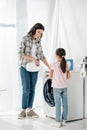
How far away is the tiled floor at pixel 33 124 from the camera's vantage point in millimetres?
3410

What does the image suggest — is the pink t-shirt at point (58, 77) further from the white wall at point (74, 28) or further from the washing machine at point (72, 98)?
the white wall at point (74, 28)

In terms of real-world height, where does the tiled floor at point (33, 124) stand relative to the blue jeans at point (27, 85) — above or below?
below

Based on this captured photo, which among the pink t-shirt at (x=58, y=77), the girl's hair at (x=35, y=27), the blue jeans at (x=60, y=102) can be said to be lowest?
the blue jeans at (x=60, y=102)

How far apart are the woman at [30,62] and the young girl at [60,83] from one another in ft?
1.61

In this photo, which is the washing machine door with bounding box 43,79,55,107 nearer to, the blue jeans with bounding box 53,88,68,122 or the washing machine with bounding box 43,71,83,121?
the washing machine with bounding box 43,71,83,121

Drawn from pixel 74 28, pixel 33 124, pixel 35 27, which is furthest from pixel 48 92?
pixel 74 28

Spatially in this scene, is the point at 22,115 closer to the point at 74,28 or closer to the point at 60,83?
the point at 60,83

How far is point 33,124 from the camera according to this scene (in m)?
3.61

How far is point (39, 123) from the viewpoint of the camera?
3.67 metres

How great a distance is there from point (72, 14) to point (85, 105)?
1.54m

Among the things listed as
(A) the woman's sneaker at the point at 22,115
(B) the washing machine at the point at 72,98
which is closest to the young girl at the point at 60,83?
(B) the washing machine at the point at 72,98

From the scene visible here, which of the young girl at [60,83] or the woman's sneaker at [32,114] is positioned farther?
the woman's sneaker at [32,114]

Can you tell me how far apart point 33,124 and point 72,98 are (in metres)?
0.69

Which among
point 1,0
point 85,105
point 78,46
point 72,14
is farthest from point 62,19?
point 85,105
